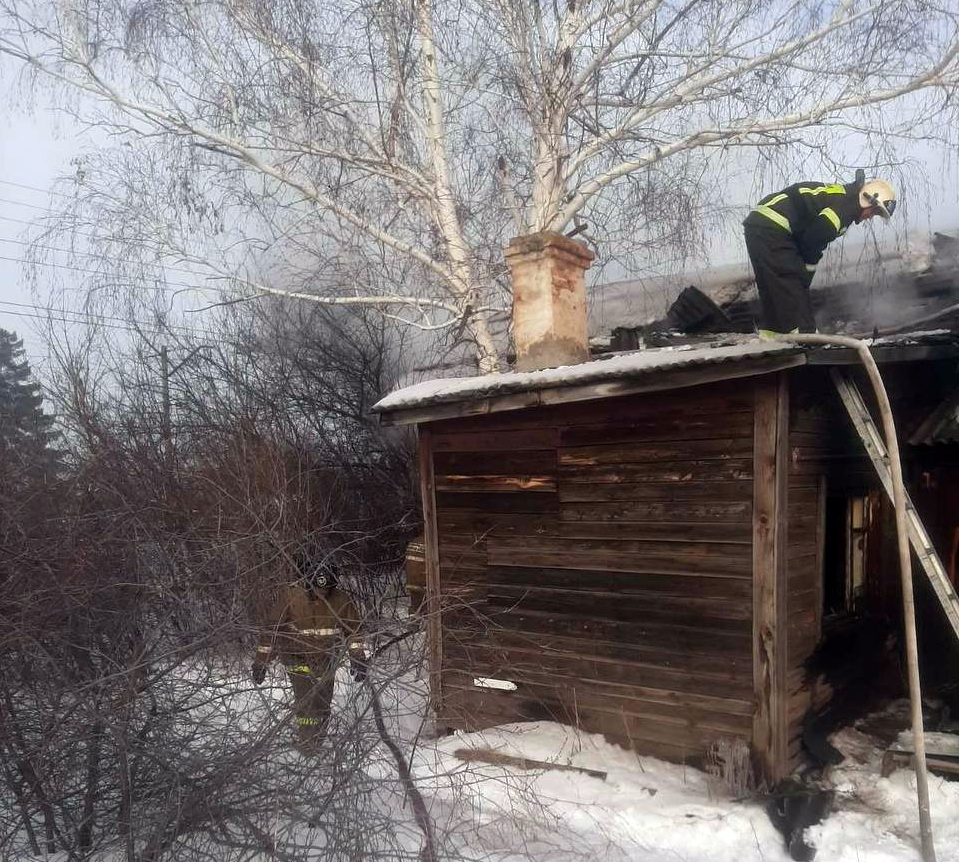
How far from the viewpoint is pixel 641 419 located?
5613 mm

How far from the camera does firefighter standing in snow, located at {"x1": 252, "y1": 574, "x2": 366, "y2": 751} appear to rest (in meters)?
3.67

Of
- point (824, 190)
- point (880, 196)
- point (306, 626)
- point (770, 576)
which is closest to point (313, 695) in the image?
point (306, 626)

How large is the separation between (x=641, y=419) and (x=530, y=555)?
1488mm

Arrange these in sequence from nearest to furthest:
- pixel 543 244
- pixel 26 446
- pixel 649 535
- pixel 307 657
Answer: pixel 307 657 → pixel 649 535 → pixel 543 244 → pixel 26 446

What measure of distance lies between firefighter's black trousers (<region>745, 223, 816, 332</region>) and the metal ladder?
455 millimetres

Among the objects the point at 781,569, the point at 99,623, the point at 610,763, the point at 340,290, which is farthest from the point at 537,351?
the point at 340,290

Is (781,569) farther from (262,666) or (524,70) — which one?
(524,70)

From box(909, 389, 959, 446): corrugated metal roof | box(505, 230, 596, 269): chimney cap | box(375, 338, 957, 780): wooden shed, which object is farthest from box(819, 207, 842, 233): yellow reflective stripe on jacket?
box(505, 230, 596, 269): chimney cap

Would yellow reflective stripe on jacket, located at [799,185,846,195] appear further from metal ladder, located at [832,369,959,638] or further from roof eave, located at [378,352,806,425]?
roof eave, located at [378,352,806,425]

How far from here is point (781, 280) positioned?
5.21m

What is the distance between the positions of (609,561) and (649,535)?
397mm

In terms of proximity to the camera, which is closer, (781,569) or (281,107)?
(781,569)

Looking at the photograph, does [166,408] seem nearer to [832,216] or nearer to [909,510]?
[832,216]

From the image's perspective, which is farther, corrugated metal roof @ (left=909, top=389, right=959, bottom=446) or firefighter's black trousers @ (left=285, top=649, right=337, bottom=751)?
corrugated metal roof @ (left=909, top=389, right=959, bottom=446)
